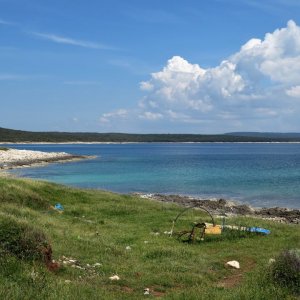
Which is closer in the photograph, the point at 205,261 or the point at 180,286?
the point at 180,286

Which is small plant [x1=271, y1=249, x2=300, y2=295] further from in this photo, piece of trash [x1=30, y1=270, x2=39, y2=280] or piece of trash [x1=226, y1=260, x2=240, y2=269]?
piece of trash [x1=30, y1=270, x2=39, y2=280]

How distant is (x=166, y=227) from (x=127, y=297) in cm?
1295

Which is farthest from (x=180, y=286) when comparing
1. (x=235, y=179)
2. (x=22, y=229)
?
(x=235, y=179)

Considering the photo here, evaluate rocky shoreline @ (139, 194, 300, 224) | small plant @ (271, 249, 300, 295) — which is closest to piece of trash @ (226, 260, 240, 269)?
small plant @ (271, 249, 300, 295)

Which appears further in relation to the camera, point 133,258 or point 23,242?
point 133,258

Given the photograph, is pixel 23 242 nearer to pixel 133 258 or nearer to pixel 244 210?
pixel 133 258

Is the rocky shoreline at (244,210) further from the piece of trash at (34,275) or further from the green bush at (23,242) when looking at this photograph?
the piece of trash at (34,275)

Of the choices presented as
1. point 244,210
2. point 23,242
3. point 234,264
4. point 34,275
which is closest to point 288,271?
point 234,264

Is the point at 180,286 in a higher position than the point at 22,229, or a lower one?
lower

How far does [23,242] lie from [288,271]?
279 inches

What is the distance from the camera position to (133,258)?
1614 centimetres

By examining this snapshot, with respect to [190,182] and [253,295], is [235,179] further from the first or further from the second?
[253,295]

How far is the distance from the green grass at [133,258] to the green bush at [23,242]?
0.67 ft

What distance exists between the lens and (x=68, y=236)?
18.5 meters
